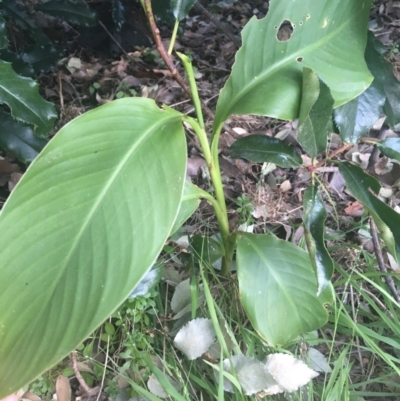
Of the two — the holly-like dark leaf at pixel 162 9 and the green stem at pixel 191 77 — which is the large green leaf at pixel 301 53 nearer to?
the green stem at pixel 191 77

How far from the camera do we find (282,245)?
84 cm

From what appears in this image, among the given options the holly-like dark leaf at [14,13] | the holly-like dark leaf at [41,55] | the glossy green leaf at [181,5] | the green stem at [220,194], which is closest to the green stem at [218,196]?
the green stem at [220,194]

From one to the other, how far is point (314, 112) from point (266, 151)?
Result: 15cm

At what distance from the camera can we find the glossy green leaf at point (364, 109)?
32.0 inches

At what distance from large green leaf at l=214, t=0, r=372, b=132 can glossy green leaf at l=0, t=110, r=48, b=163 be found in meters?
0.52

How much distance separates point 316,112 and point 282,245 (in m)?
0.30

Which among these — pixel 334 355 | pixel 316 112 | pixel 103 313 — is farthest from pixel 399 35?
pixel 103 313

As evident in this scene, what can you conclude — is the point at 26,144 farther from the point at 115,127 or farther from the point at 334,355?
the point at 334,355

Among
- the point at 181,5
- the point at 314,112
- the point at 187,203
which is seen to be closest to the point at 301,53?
the point at 314,112

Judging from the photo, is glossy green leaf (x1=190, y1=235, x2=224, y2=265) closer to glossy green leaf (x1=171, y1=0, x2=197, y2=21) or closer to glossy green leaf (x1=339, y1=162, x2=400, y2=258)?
glossy green leaf (x1=339, y1=162, x2=400, y2=258)

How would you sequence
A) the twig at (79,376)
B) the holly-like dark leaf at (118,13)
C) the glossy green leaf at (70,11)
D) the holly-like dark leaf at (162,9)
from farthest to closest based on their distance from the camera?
the holly-like dark leaf at (118,13), the glossy green leaf at (70,11), the holly-like dark leaf at (162,9), the twig at (79,376)

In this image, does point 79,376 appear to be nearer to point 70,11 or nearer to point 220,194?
point 220,194

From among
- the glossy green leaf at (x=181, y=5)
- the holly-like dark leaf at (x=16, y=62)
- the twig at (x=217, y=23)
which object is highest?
the glossy green leaf at (x=181, y=5)

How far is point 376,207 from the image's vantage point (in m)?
0.67
